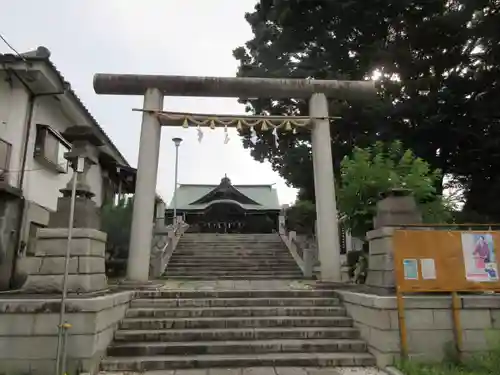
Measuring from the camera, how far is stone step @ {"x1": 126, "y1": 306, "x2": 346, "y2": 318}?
741cm

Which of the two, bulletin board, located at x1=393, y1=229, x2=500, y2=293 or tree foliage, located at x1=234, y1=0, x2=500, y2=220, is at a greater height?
tree foliage, located at x1=234, y1=0, x2=500, y2=220

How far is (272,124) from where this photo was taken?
441 inches

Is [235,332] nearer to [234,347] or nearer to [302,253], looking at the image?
[234,347]

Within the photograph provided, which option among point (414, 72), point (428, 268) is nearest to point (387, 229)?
point (428, 268)

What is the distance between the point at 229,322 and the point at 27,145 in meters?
8.77

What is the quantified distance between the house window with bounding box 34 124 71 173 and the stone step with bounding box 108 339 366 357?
8.21 meters

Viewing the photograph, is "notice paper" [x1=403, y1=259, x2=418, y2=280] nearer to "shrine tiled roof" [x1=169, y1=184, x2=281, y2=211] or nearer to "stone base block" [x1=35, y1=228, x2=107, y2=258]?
"stone base block" [x1=35, y1=228, x2=107, y2=258]

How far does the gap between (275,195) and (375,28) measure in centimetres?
2058

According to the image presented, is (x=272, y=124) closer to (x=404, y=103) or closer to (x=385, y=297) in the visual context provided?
(x=385, y=297)

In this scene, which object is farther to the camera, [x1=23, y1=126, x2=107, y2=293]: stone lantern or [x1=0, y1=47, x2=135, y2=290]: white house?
[x1=0, y1=47, x2=135, y2=290]: white house

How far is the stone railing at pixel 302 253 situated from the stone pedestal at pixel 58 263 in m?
9.68

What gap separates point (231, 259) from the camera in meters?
17.5

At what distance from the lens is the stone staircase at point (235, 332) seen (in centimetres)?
610

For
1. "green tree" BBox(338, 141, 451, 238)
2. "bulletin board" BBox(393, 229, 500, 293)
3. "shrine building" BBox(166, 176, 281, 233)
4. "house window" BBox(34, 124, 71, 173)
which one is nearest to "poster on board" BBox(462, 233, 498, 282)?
"bulletin board" BBox(393, 229, 500, 293)
